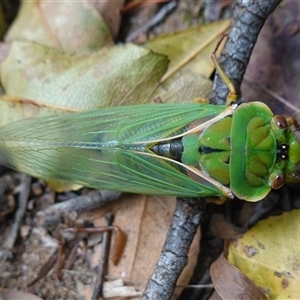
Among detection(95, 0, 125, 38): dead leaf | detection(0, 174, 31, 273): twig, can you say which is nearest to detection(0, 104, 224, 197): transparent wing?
detection(0, 174, 31, 273): twig

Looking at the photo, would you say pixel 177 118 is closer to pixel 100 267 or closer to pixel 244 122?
pixel 244 122

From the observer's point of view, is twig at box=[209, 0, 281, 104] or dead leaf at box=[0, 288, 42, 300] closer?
twig at box=[209, 0, 281, 104]

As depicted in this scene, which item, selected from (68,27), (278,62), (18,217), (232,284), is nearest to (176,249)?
(232,284)

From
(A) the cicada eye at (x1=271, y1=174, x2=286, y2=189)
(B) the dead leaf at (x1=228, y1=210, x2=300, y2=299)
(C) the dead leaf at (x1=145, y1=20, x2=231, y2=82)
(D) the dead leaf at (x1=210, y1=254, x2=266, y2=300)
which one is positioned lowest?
(D) the dead leaf at (x1=210, y1=254, x2=266, y2=300)

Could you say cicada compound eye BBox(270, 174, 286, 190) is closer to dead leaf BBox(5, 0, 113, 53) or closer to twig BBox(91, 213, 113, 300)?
twig BBox(91, 213, 113, 300)

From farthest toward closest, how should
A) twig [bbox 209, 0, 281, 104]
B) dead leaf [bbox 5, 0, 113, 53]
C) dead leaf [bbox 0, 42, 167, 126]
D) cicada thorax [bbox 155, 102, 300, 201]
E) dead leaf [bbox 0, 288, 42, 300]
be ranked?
dead leaf [bbox 5, 0, 113, 53] < dead leaf [bbox 0, 42, 167, 126] < dead leaf [bbox 0, 288, 42, 300] < twig [bbox 209, 0, 281, 104] < cicada thorax [bbox 155, 102, 300, 201]

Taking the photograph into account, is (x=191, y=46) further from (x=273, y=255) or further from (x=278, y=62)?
(x=273, y=255)

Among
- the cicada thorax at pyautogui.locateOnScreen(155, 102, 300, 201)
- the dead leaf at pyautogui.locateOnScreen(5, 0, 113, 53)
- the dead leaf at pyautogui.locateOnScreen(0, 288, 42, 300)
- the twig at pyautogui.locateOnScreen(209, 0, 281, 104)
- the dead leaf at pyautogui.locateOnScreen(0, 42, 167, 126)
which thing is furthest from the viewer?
the dead leaf at pyautogui.locateOnScreen(5, 0, 113, 53)
